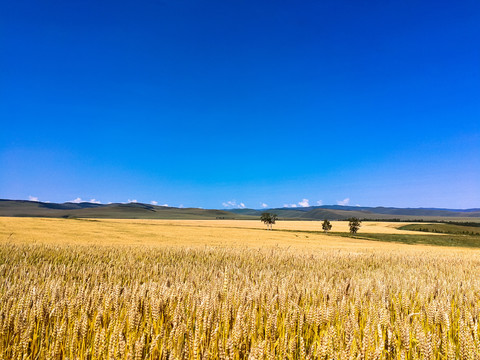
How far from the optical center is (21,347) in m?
2.24

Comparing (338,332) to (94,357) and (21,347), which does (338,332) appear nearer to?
(94,357)

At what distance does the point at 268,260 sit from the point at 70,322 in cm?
726

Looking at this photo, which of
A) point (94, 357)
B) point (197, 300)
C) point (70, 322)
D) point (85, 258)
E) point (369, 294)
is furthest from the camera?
point (85, 258)

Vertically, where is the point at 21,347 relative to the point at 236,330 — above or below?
below

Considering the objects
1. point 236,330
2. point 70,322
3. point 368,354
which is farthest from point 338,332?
point 70,322

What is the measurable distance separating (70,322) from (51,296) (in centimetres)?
92

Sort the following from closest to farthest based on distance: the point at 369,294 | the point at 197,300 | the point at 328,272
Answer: the point at 197,300, the point at 369,294, the point at 328,272

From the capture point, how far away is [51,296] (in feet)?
11.6

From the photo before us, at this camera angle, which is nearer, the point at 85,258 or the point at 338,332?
the point at 338,332

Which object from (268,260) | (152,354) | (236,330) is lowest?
(268,260)

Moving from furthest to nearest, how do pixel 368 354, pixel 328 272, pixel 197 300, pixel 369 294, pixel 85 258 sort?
pixel 85 258
pixel 328 272
pixel 369 294
pixel 197 300
pixel 368 354

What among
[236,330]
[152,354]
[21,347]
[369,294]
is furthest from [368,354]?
[369,294]

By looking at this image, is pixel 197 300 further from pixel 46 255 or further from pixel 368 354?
pixel 46 255

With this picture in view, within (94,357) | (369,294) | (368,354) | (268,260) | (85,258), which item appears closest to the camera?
(368,354)
